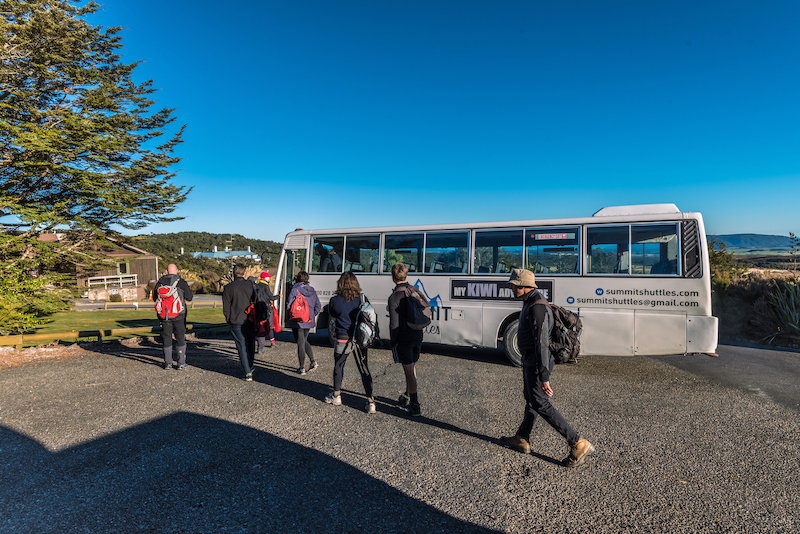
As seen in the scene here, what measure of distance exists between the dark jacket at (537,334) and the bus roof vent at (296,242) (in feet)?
25.8

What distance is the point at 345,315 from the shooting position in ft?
17.4

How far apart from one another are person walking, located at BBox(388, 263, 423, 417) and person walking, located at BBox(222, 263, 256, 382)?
2.96 m

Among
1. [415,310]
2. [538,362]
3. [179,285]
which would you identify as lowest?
[538,362]

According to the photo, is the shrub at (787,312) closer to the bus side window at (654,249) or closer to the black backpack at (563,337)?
the bus side window at (654,249)

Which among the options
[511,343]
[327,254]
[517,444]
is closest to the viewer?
[517,444]

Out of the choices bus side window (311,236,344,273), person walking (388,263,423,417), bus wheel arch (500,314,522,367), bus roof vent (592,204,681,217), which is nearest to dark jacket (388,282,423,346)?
person walking (388,263,423,417)

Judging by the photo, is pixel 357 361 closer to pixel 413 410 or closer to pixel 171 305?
pixel 413 410

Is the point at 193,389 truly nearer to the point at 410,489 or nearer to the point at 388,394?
the point at 388,394

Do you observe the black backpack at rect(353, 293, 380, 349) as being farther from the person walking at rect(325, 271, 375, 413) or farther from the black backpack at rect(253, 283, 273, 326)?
the black backpack at rect(253, 283, 273, 326)

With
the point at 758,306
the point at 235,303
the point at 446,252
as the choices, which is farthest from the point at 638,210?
the point at 758,306

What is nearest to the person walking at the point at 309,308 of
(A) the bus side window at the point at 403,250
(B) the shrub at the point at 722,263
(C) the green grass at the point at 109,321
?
(A) the bus side window at the point at 403,250

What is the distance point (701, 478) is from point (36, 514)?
5484mm

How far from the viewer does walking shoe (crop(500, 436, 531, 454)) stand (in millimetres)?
4145

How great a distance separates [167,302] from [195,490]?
184 inches
